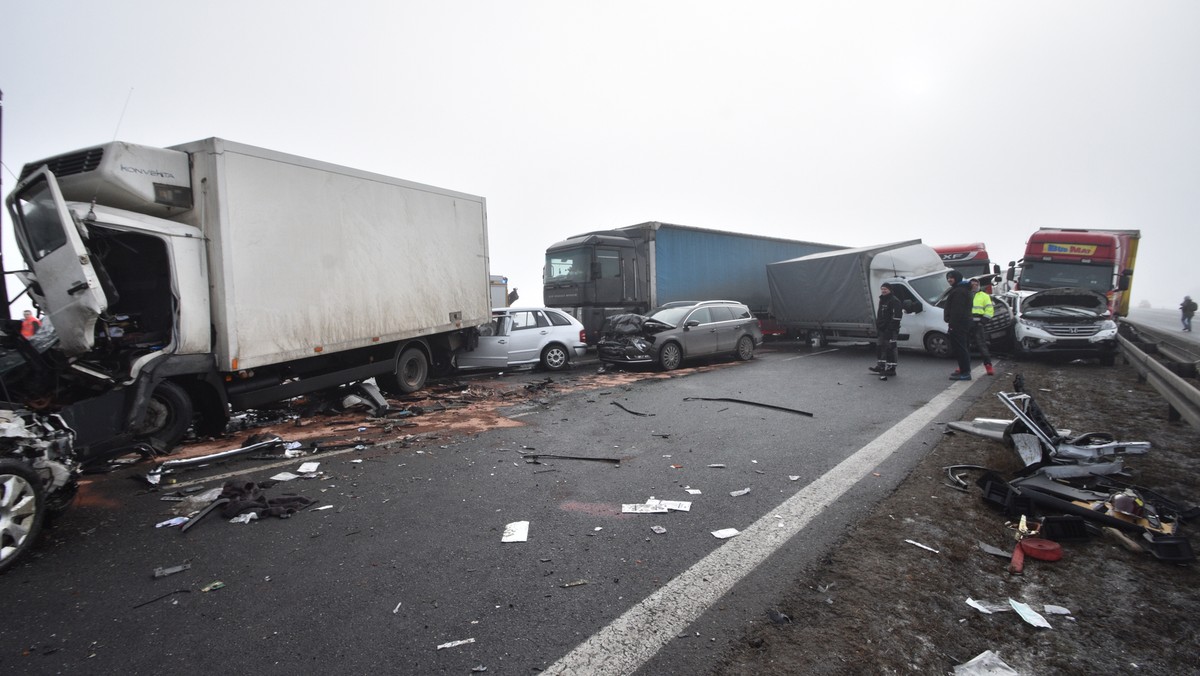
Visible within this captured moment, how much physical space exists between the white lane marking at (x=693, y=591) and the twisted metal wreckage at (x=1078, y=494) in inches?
43.8

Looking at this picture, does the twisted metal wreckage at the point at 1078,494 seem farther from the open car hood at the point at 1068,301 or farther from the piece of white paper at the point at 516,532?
the open car hood at the point at 1068,301

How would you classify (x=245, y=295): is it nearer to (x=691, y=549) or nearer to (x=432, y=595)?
(x=432, y=595)

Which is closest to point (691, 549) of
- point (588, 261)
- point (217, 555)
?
point (217, 555)

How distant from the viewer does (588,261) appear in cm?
1453

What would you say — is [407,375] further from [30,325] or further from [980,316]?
[980,316]

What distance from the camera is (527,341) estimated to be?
12.0 meters

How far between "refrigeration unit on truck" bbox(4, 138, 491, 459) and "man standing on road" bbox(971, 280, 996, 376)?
10531 mm

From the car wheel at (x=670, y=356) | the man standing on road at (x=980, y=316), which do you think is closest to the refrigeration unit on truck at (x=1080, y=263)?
the man standing on road at (x=980, y=316)

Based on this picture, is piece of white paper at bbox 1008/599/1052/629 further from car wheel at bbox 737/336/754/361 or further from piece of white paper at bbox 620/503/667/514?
car wheel at bbox 737/336/754/361

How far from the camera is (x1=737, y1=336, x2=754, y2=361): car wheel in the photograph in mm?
13602

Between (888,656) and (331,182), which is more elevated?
(331,182)

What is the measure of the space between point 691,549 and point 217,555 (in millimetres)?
2983

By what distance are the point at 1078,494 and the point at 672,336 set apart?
8.47m

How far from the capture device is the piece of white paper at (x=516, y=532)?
3.50m
